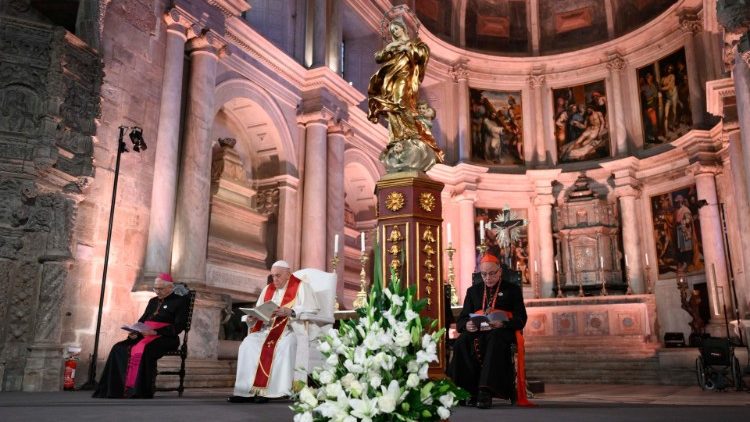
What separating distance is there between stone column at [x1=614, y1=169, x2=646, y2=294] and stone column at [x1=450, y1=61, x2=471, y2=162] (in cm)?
492

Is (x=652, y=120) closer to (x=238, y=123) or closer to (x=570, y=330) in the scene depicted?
(x=570, y=330)

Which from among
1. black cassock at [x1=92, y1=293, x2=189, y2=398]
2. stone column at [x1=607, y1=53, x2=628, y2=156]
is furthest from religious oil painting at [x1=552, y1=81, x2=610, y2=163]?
black cassock at [x1=92, y1=293, x2=189, y2=398]

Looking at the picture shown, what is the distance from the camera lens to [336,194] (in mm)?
14656

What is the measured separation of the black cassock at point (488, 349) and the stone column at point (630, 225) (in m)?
14.6

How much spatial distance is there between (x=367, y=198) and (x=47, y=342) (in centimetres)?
1172

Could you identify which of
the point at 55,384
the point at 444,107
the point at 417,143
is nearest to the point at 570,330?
the point at 444,107

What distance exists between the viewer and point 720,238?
16.3 meters

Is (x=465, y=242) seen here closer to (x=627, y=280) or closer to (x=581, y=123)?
(x=627, y=280)

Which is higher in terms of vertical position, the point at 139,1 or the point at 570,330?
the point at 139,1

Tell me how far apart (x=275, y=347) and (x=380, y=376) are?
12.0 feet

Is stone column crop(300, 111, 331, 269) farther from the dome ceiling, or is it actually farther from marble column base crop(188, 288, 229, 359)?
the dome ceiling

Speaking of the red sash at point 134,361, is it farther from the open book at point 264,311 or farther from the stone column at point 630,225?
the stone column at point 630,225

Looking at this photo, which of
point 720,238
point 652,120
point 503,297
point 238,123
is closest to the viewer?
point 503,297

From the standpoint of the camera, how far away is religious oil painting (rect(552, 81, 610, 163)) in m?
21.5
